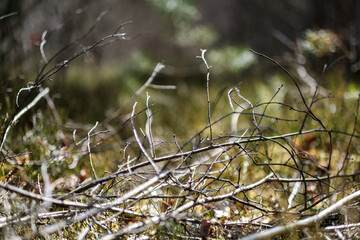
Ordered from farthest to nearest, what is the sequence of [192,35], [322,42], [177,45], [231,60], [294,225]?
[177,45]
[192,35]
[231,60]
[322,42]
[294,225]

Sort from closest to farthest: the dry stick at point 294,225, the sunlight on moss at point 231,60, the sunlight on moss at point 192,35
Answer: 1. the dry stick at point 294,225
2. the sunlight on moss at point 231,60
3. the sunlight on moss at point 192,35

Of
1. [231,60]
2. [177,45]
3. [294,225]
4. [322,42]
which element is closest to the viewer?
[294,225]

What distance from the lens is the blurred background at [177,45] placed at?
2754 millimetres

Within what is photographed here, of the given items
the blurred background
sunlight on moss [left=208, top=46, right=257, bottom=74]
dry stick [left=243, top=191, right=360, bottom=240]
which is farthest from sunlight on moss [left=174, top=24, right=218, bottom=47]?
dry stick [left=243, top=191, right=360, bottom=240]

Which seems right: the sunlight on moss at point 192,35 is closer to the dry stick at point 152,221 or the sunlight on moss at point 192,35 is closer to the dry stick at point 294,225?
the dry stick at point 152,221

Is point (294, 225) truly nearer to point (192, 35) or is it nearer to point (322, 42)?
point (322, 42)

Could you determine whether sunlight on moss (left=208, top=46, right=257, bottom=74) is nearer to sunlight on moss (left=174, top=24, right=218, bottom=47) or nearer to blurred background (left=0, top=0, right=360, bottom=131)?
blurred background (left=0, top=0, right=360, bottom=131)

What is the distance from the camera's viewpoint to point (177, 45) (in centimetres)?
433

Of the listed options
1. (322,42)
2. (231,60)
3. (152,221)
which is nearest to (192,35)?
(231,60)

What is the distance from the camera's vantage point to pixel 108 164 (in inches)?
75.2

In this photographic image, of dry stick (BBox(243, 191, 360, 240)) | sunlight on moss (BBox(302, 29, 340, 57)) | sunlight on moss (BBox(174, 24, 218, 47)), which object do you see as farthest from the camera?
sunlight on moss (BBox(174, 24, 218, 47))

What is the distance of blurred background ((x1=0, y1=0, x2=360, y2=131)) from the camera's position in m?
2.75

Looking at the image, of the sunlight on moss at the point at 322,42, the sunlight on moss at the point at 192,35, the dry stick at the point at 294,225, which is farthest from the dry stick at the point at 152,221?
the sunlight on moss at the point at 192,35

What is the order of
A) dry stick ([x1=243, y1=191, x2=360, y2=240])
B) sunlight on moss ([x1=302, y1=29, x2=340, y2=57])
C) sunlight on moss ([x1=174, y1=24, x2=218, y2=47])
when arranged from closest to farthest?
dry stick ([x1=243, y1=191, x2=360, y2=240]) < sunlight on moss ([x1=302, y1=29, x2=340, y2=57]) < sunlight on moss ([x1=174, y1=24, x2=218, y2=47])
